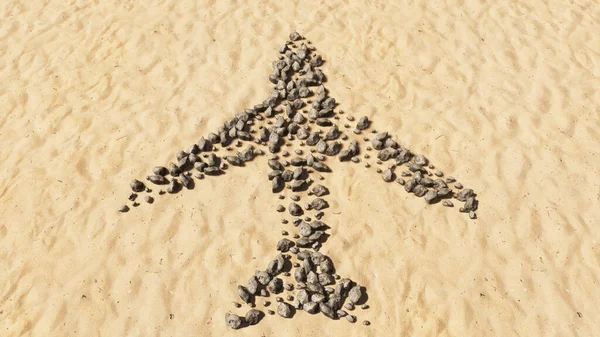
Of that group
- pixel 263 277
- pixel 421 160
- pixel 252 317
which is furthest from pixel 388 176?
pixel 252 317

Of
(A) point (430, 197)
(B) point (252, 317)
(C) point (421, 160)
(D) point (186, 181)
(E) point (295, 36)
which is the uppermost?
(E) point (295, 36)

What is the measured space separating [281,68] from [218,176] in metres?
2.33

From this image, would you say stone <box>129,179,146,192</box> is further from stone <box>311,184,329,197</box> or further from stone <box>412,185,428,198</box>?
stone <box>412,185,428,198</box>

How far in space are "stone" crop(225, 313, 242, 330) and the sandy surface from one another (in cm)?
16

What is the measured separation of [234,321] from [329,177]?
235 centimetres

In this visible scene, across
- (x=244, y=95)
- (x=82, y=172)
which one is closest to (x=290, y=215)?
(x=244, y=95)

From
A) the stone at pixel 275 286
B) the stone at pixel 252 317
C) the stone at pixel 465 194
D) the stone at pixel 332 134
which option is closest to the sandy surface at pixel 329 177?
the stone at pixel 252 317

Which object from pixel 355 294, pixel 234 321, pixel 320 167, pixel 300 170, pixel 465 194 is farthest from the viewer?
pixel 320 167

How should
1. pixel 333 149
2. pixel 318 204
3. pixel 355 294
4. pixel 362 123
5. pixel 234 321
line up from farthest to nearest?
pixel 362 123
pixel 333 149
pixel 318 204
pixel 355 294
pixel 234 321

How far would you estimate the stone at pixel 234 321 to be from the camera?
495 cm

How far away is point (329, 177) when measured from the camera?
6.34 m

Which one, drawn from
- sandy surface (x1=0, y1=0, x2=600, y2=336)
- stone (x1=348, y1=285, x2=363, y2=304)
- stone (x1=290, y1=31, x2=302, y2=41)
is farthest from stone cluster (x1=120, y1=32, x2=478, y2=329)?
stone (x1=290, y1=31, x2=302, y2=41)

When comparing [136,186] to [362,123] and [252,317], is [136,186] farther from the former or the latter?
[362,123]

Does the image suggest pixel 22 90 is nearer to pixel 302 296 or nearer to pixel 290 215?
pixel 290 215
